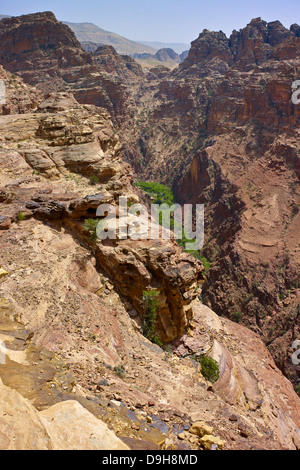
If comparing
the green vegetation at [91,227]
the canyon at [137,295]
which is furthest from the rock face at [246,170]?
the green vegetation at [91,227]

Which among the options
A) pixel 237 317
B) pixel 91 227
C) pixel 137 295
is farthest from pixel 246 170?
pixel 91 227

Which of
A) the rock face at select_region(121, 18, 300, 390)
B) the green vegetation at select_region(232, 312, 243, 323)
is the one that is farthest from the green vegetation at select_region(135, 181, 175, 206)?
the green vegetation at select_region(232, 312, 243, 323)

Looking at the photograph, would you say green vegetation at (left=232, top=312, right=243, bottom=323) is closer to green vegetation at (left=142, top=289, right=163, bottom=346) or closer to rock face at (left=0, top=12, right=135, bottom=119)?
green vegetation at (left=142, top=289, right=163, bottom=346)

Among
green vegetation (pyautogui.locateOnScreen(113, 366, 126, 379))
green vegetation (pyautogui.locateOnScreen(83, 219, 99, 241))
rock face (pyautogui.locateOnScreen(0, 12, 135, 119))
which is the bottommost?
green vegetation (pyautogui.locateOnScreen(113, 366, 126, 379))

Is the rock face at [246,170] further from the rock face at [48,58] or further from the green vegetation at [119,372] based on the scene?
the green vegetation at [119,372]

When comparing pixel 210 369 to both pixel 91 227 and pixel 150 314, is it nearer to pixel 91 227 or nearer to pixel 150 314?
pixel 150 314
